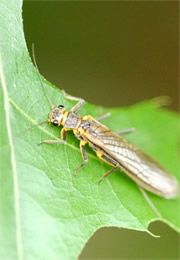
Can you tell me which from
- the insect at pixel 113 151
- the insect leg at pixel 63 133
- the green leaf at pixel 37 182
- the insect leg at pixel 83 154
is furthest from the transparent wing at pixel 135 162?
the insect leg at pixel 63 133

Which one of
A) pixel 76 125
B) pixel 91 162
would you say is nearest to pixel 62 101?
pixel 76 125

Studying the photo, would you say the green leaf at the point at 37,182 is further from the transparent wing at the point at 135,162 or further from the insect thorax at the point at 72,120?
the transparent wing at the point at 135,162

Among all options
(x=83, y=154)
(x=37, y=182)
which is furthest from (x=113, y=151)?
(x=37, y=182)

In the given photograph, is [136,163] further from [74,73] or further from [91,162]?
[74,73]

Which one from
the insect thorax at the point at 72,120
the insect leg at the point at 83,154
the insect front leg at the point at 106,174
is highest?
the insect thorax at the point at 72,120

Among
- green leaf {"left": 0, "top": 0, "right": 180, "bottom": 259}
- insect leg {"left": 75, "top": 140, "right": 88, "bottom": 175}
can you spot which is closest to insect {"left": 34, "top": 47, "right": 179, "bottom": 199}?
insect leg {"left": 75, "top": 140, "right": 88, "bottom": 175}

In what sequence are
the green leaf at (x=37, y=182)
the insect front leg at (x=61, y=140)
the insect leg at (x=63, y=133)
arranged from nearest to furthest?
the green leaf at (x=37, y=182) → the insect front leg at (x=61, y=140) → the insect leg at (x=63, y=133)

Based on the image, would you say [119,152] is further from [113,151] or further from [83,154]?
[83,154]
